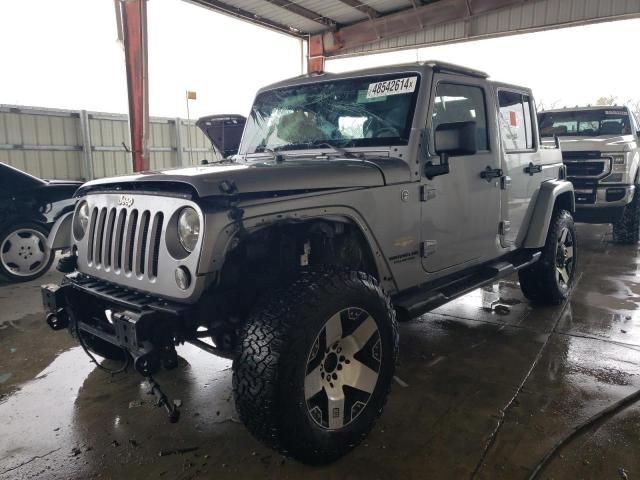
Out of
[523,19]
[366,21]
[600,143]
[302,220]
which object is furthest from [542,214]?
[366,21]

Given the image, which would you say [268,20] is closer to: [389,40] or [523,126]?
[389,40]

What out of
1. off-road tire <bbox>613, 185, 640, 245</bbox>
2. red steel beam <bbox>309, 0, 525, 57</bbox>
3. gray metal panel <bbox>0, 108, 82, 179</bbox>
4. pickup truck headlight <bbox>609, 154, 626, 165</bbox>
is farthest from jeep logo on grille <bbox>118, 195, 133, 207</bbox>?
red steel beam <bbox>309, 0, 525, 57</bbox>

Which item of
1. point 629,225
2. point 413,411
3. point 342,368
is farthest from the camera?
point 629,225

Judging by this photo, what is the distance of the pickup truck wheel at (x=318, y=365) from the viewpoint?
6.78 ft

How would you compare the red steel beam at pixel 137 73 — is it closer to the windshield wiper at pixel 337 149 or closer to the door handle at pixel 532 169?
the windshield wiper at pixel 337 149

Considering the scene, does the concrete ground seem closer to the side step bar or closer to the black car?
the side step bar

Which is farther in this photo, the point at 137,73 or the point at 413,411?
the point at 137,73

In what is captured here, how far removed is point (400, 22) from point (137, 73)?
6328mm

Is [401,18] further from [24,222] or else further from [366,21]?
[24,222]

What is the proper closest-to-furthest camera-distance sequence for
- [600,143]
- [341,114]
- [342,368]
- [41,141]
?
1. [342,368]
2. [341,114]
3. [600,143]
4. [41,141]

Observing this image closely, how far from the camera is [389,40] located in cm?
1258

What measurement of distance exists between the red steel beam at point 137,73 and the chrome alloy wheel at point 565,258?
22.8 ft

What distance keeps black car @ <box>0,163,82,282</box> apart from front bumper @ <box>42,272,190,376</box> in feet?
11.7

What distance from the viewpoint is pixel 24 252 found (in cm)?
584
